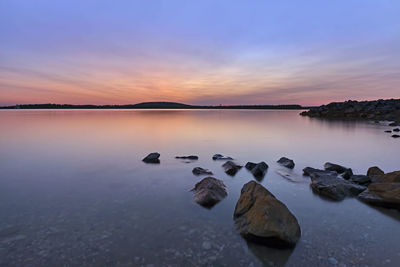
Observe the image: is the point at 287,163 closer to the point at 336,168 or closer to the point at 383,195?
the point at 336,168

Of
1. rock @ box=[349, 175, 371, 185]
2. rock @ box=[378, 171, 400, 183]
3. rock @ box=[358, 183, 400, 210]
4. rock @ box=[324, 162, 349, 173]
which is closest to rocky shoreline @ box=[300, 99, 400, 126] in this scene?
rock @ box=[324, 162, 349, 173]

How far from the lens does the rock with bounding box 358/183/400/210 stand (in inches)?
191

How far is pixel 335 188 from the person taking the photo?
560 cm

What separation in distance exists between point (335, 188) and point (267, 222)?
3072 millimetres

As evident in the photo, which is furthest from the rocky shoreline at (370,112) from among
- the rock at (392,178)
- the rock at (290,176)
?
the rock at (290,176)

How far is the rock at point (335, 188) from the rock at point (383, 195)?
Answer: 0.83 feet

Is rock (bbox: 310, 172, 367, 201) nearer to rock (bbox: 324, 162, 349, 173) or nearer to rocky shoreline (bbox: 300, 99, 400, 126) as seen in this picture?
rock (bbox: 324, 162, 349, 173)

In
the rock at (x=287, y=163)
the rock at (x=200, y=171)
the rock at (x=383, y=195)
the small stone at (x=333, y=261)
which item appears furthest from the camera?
the rock at (x=287, y=163)

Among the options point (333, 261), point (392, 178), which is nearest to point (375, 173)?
point (392, 178)

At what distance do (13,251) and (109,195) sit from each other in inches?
90.1

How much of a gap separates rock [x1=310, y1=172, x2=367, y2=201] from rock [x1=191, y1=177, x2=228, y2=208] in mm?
2567

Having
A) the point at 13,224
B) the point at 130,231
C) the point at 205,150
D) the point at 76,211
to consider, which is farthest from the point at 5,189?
the point at 205,150

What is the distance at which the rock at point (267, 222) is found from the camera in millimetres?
3506

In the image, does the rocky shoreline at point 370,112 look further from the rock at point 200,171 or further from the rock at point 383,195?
the rock at point 200,171
